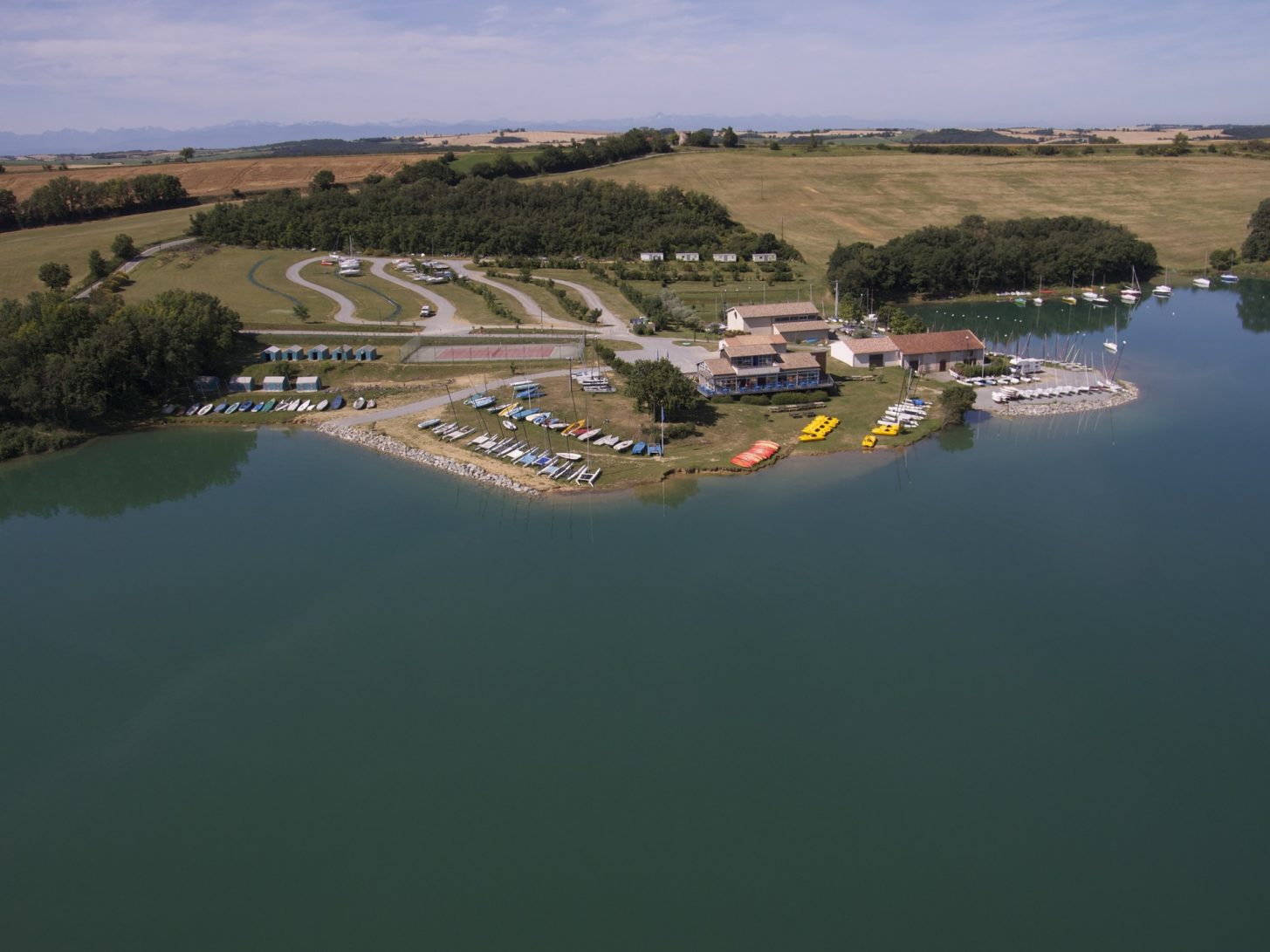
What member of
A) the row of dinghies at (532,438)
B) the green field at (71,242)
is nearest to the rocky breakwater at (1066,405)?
the row of dinghies at (532,438)

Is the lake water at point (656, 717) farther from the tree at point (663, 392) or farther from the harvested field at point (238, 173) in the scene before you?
the harvested field at point (238, 173)

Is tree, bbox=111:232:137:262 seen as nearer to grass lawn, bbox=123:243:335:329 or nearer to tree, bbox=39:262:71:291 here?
grass lawn, bbox=123:243:335:329

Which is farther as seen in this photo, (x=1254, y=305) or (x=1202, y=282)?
(x=1202, y=282)

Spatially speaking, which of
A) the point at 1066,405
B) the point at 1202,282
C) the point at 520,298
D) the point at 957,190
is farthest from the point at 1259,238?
the point at 520,298

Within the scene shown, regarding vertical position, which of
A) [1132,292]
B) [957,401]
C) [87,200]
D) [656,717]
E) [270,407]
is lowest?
[656,717]

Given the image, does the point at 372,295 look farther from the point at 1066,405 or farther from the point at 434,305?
the point at 1066,405

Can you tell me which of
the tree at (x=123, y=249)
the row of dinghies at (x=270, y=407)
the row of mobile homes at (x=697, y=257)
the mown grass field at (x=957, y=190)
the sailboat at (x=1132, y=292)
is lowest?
the row of dinghies at (x=270, y=407)
